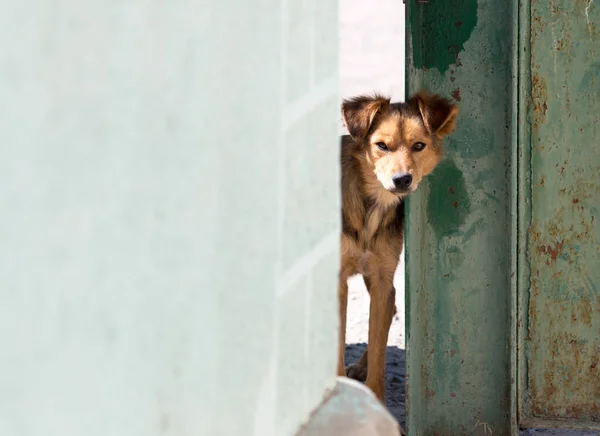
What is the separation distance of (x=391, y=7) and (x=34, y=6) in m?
8.89

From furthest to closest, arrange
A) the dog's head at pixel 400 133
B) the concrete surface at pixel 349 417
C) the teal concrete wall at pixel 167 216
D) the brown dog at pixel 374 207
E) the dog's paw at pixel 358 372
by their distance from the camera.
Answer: the dog's paw at pixel 358 372 → the brown dog at pixel 374 207 → the dog's head at pixel 400 133 → the concrete surface at pixel 349 417 → the teal concrete wall at pixel 167 216

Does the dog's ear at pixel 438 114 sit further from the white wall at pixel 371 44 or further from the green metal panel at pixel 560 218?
the white wall at pixel 371 44

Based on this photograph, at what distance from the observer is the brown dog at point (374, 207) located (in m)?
4.80

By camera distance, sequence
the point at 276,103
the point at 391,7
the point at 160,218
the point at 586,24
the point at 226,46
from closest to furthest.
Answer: the point at 160,218, the point at 226,46, the point at 276,103, the point at 586,24, the point at 391,7

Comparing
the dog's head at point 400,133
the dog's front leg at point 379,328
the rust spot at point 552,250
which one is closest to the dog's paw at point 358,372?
the dog's front leg at point 379,328

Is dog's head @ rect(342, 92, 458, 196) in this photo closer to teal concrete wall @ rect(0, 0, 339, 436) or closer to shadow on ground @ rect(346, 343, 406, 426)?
shadow on ground @ rect(346, 343, 406, 426)

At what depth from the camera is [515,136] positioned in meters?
4.10

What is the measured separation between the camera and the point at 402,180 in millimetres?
4422

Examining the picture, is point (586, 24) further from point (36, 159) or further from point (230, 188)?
point (36, 159)

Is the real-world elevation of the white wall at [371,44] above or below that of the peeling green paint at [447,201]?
above

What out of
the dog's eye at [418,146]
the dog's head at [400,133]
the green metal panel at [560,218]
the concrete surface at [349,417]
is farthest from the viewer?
the dog's eye at [418,146]

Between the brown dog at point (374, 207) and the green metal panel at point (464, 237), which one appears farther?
the brown dog at point (374, 207)

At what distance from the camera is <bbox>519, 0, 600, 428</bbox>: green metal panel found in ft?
13.4

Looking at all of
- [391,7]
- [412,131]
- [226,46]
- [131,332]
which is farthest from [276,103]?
[391,7]
